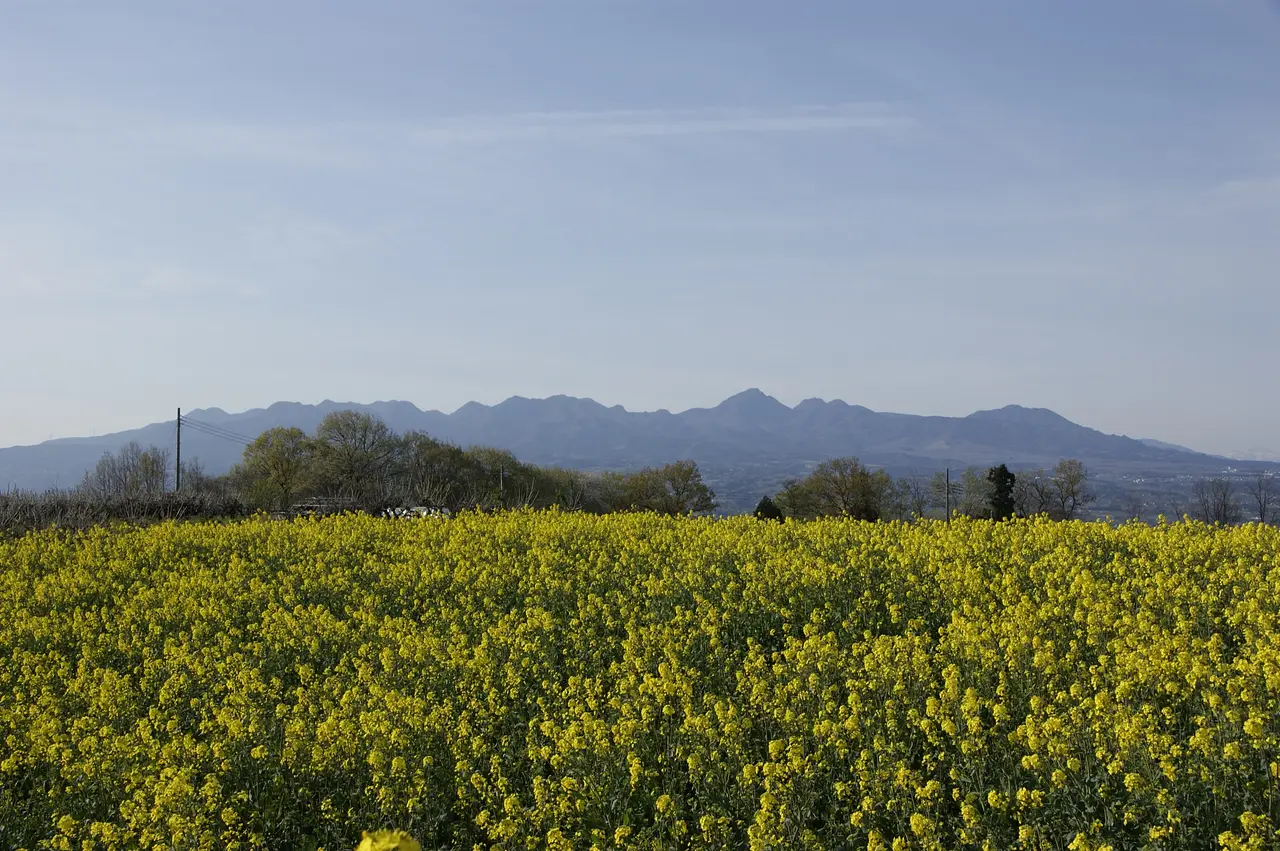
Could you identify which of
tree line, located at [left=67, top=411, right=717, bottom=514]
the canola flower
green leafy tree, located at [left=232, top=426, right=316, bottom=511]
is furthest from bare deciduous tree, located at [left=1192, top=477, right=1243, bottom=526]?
the canola flower

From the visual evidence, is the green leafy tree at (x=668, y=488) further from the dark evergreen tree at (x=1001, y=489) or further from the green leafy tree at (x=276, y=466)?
the dark evergreen tree at (x=1001, y=489)

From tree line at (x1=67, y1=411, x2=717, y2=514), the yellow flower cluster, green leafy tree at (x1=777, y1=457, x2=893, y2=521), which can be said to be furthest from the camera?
tree line at (x1=67, y1=411, x2=717, y2=514)

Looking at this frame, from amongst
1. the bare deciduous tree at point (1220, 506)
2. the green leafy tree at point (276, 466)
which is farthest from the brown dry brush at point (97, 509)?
the bare deciduous tree at point (1220, 506)

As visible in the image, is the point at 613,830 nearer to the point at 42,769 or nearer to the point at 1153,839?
the point at 1153,839

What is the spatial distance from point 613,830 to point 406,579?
7481 millimetres

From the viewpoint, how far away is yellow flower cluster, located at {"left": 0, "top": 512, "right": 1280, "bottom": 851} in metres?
5.26

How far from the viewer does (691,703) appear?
22.2ft

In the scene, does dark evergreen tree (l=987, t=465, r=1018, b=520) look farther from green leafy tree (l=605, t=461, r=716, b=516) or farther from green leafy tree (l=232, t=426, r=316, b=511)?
green leafy tree (l=232, t=426, r=316, b=511)

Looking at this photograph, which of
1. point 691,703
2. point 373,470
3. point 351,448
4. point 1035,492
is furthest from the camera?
point 1035,492

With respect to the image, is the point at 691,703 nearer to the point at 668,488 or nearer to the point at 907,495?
the point at 668,488

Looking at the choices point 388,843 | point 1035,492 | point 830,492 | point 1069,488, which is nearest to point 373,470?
point 830,492

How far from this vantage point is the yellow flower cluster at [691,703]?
5258mm

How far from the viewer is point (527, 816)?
562 cm

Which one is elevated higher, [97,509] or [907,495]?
[97,509]
